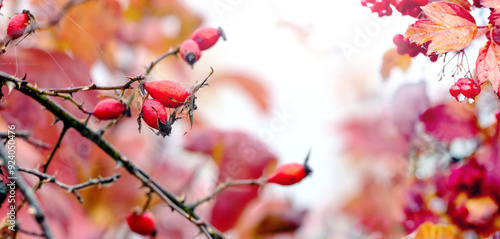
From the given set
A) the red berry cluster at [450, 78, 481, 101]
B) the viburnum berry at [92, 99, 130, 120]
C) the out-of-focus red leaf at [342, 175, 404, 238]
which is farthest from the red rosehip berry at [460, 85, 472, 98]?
the out-of-focus red leaf at [342, 175, 404, 238]

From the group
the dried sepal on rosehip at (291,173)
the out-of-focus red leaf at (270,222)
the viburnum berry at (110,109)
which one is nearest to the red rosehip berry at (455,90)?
the dried sepal on rosehip at (291,173)

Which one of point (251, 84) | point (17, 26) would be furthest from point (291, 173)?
point (251, 84)

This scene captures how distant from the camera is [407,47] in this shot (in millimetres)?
408

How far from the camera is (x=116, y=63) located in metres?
1.11

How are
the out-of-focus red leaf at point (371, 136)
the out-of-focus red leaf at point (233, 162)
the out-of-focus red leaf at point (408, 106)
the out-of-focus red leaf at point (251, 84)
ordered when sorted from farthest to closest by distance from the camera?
1. the out-of-focus red leaf at point (251, 84)
2. the out-of-focus red leaf at point (371, 136)
3. the out-of-focus red leaf at point (233, 162)
4. the out-of-focus red leaf at point (408, 106)

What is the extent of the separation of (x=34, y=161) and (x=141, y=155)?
1.21ft

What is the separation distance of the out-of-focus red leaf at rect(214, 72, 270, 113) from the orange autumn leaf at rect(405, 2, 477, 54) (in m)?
0.89

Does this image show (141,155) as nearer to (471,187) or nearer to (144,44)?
(144,44)

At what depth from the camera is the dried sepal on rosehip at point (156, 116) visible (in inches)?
12.8

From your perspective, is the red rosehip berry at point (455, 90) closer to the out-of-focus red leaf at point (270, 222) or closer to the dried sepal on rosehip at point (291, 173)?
the dried sepal on rosehip at point (291, 173)

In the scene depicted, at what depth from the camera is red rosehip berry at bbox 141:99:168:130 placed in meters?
0.33

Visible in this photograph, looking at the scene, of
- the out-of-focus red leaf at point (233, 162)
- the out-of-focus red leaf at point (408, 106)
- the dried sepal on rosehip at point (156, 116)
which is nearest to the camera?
the dried sepal on rosehip at point (156, 116)

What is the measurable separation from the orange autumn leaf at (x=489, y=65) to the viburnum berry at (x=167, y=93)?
0.21 meters

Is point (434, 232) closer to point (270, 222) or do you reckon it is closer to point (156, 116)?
point (156, 116)
